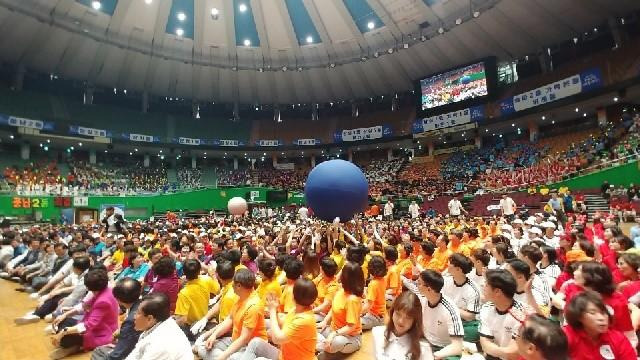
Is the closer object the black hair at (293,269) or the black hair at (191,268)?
the black hair at (293,269)

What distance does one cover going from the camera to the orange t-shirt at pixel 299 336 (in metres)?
3.46

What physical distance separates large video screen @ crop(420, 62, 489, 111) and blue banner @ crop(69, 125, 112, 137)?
2693cm

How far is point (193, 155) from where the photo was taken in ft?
127

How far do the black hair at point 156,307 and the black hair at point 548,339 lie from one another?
8.84ft

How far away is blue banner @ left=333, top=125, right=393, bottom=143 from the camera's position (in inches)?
1446

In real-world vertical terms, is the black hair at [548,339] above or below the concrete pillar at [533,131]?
below

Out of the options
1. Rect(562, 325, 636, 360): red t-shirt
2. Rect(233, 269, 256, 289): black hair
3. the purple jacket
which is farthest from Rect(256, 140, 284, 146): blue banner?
Rect(562, 325, 636, 360): red t-shirt

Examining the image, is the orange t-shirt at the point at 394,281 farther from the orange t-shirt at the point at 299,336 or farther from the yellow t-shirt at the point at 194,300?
the orange t-shirt at the point at 299,336

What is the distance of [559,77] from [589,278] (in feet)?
94.5

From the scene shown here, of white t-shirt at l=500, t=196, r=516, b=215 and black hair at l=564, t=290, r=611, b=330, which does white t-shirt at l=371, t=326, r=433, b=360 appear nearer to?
black hair at l=564, t=290, r=611, b=330

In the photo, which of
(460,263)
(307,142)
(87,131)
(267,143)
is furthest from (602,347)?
(267,143)

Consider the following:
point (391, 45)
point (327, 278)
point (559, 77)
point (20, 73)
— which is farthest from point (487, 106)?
point (20, 73)

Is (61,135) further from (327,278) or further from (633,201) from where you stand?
(633,201)

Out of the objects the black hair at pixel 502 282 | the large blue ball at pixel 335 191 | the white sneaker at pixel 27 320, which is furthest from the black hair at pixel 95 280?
the large blue ball at pixel 335 191
